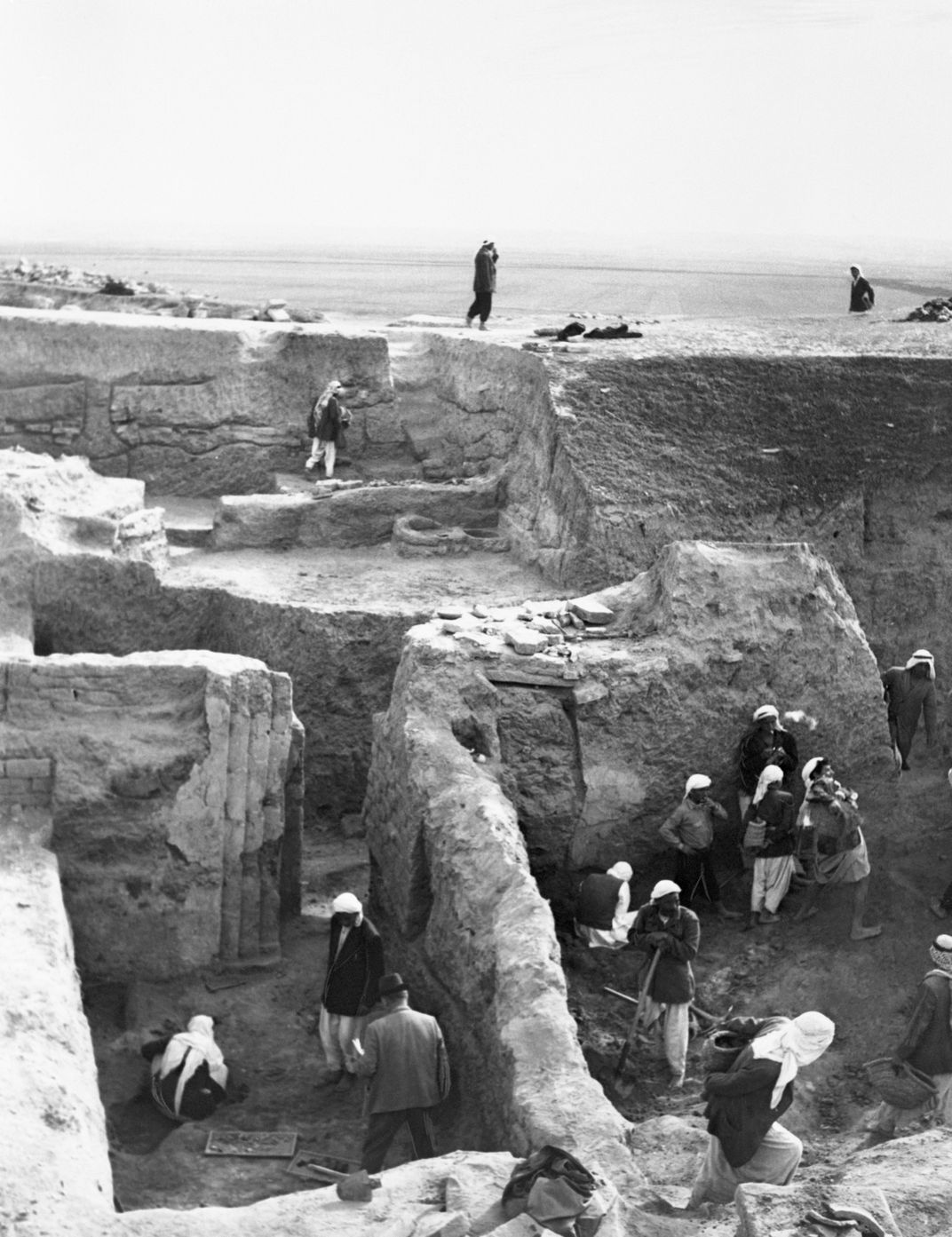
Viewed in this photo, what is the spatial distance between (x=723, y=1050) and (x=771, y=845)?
321 centimetres

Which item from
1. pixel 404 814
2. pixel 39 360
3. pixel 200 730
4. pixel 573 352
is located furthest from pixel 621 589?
pixel 39 360

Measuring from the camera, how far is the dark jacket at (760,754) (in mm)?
10773

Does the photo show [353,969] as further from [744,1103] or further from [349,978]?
[744,1103]

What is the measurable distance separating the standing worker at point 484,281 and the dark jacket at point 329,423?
3.45 m

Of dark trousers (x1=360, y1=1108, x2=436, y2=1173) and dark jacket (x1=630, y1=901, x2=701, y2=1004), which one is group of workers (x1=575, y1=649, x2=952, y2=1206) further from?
dark trousers (x1=360, y1=1108, x2=436, y2=1173)

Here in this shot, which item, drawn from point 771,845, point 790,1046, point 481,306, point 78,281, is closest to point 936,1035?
point 790,1046

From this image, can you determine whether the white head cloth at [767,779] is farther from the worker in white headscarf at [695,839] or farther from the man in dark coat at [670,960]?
the man in dark coat at [670,960]

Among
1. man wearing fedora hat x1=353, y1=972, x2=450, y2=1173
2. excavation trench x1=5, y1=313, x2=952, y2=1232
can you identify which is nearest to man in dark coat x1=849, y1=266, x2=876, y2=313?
excavation trench x1=5, y1=313, x2=952, y2=1232

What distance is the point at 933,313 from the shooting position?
2156 centimetres

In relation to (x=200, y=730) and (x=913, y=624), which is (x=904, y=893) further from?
(x=913, y=624)

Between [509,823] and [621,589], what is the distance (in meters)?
2.74

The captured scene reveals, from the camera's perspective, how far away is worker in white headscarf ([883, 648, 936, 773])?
1184 cm

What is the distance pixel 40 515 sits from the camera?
14.3 meters

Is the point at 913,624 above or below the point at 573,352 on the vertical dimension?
below
